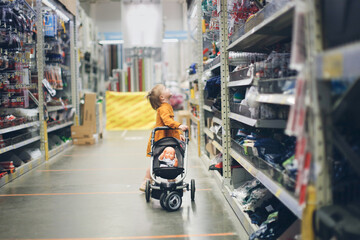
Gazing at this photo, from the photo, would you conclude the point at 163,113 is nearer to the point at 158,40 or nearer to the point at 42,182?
the point at 42,182

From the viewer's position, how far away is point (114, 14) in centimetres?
1752

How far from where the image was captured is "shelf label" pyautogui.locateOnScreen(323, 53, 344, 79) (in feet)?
4.24

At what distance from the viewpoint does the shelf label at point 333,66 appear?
1293mm

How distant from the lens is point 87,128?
7852 mm

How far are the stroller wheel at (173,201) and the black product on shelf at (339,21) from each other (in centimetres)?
228

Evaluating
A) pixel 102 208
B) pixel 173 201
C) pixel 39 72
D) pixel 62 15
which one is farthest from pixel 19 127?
pixel 62 15

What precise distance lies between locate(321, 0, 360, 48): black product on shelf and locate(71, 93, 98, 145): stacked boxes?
22.3ft

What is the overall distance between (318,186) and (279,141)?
121 centimetres

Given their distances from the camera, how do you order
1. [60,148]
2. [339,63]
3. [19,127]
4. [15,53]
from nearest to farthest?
1. [339,63]
2. [15,53]
3. [19,127]
4. [60,148]

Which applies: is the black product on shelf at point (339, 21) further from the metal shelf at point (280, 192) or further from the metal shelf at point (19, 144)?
the metal shelf at point (19, 144)

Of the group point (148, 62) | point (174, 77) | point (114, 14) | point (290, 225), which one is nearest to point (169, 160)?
point (290, 225)

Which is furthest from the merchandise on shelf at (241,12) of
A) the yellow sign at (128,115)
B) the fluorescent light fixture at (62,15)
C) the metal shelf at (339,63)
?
the yellow sign at (128,115)

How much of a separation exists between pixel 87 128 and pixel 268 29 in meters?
5.93

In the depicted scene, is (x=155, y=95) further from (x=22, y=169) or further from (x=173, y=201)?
(x=22, y=169)
